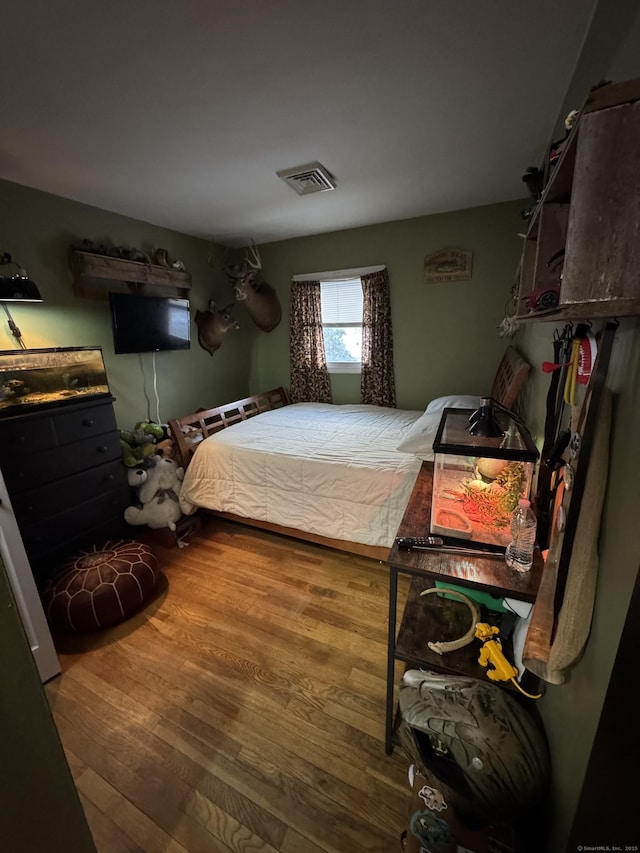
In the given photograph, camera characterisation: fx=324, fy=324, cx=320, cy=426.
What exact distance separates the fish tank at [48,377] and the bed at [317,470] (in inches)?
26.5

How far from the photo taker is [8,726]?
61cm

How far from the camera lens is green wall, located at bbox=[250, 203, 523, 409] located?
10.1 ft

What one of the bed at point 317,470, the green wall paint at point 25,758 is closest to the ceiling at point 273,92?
the bed at point 317,470

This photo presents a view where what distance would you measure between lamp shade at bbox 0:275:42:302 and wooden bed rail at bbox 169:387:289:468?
1206 mm

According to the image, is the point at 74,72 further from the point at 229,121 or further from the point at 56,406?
the point at 56,406

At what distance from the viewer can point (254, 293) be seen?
3.84 metres

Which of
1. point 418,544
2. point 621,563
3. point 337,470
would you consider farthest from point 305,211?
point 621,563

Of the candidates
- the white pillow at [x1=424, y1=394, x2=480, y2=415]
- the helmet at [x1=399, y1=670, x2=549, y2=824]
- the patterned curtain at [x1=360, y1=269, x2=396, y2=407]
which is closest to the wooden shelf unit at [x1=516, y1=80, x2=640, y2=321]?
the helmet at [x1=399, y1=670, x2=549, y2=824]

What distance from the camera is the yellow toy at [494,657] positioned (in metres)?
1.05

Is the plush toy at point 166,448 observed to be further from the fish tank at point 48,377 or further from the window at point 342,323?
the window at point 342,323

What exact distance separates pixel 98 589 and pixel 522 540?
85.8 inches

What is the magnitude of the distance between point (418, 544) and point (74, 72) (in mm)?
2313

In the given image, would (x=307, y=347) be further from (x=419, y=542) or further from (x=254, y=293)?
(x=419, y=542)

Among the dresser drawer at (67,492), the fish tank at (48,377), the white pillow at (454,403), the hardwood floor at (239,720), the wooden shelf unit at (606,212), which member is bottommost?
the hardwood floor at (239,720)
